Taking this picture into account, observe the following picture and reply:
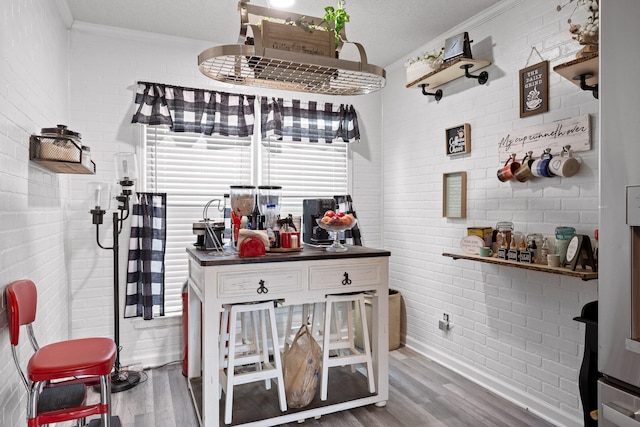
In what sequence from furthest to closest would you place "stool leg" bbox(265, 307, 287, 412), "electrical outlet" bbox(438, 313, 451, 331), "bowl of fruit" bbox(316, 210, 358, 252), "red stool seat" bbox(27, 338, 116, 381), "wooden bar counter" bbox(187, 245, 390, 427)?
"electrical outlet" bbox(438, 313, 451, 331) → "bowl of fruit" bbox(316, 210, 358, 252) → "stool leg" bbox(265, 307, 287, 412) → "wooden bar counter" bbox(187, 245, 390, 427) → "red stool seat" bbox(27, 338, 116, 381)

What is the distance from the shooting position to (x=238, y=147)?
3842mm

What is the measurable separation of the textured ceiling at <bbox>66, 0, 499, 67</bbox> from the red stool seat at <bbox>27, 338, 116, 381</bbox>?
236cm

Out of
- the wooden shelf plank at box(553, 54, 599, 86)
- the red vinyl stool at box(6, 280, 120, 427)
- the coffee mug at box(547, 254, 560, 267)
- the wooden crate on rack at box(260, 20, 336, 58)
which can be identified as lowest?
the red vinyl stool at box(6, 280, 120, 427)

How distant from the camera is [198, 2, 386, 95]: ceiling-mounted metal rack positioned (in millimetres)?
2215

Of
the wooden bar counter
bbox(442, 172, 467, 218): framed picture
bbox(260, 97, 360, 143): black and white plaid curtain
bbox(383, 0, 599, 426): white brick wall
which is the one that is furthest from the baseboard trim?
bbox(260, 97, 360, 143): black and white plaid curtain

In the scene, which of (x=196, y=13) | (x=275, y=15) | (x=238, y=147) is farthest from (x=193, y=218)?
(x=275, y=15)

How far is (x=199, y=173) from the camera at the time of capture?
12.2ft

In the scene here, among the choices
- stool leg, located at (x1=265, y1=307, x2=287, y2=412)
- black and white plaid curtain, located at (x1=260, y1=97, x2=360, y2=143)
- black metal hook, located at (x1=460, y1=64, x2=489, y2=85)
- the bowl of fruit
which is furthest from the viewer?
black and white plaid curtain, located at (x1=260, y1=97, x2=360, y2=143)

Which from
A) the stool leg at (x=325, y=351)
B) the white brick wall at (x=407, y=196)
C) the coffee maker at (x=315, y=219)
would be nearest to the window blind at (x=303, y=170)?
the white brick wall at (x=407, y=196)

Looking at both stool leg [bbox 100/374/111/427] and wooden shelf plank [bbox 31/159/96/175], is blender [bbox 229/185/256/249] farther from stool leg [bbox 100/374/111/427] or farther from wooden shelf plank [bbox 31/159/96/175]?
stool leg [bbox 100/374/111/427]

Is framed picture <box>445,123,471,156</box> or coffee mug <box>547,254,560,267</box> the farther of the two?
framed picture <box>445,123,471,156</box>

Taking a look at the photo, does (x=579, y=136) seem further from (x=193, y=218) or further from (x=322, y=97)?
(x=193, y=218)

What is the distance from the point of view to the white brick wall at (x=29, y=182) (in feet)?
6.00

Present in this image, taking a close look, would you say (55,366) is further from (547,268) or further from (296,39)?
(547,268)
